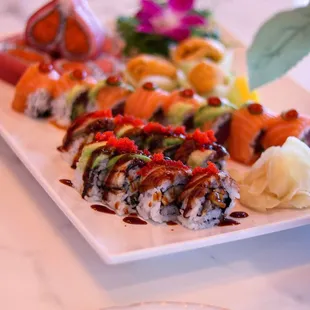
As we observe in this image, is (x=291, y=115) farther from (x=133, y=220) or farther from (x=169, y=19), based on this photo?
(x=169, y=19)

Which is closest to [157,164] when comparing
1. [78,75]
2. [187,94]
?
[187,94]

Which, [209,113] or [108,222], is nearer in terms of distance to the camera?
[108,222]

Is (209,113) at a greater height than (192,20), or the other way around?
(192,20)

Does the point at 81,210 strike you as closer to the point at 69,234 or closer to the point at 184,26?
the point at 69,234

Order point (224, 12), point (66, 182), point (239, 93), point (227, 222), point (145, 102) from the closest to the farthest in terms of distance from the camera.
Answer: point (227, 222) < point (66, 182) < point (145, 102) < point (239, 93) < point (224, 12)

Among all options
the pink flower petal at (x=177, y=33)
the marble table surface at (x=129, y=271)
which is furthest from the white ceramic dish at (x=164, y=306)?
the pink flower petal at (x=177, y=33)

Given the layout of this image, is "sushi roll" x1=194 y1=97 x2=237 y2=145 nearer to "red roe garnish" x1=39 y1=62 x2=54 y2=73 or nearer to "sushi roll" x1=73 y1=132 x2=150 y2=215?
"sushi roll" x1=73 y1=132 x2=150 y2=215

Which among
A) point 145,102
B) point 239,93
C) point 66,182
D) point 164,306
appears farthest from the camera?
point 239,93
